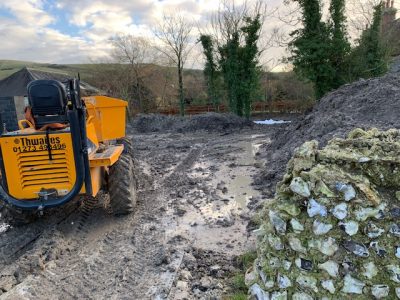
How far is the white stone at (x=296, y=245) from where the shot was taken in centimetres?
235

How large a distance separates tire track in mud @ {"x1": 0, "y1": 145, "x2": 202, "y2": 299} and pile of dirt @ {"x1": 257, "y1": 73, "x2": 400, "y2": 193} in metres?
2.90

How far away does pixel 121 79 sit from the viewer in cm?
2880

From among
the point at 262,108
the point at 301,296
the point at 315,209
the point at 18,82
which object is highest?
the point at 18,82

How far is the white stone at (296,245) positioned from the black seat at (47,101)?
13.1 feet

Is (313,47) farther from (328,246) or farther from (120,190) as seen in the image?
(328,246)

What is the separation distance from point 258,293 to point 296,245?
520mm

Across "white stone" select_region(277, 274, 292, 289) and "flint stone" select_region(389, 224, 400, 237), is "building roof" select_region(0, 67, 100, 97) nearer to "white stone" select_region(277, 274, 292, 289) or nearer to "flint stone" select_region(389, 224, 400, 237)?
Result: "white stone" select_region(277, 274, 292, 289)

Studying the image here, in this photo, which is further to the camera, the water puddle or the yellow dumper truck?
the water puddle

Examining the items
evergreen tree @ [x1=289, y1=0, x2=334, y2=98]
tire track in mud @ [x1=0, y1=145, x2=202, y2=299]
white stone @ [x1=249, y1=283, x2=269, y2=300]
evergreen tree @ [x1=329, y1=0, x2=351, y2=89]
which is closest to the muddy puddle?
tire track in mud @ [x1=0, y1=145, x2=202, y2=299]

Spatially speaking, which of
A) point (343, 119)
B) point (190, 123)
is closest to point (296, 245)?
point (343, 119)

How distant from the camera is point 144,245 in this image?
4.82m

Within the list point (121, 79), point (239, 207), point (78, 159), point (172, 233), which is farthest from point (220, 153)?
point (121, 79)

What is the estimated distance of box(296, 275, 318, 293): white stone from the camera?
2.34 m

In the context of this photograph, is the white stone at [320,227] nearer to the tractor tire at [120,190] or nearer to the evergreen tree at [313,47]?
the tractor tire at [120,190]
